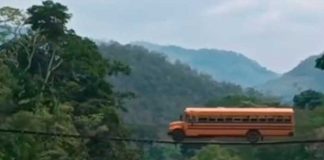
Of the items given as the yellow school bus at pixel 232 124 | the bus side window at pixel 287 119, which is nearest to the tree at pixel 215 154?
the bus side window at pixel 287 119

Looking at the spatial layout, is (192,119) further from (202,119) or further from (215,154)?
(215,154)

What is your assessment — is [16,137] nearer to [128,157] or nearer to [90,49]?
[128,157]

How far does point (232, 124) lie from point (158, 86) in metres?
113

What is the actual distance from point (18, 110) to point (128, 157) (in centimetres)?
591

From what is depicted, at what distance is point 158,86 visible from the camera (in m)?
128

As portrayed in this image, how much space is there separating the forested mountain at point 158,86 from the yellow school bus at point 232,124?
8756 cm

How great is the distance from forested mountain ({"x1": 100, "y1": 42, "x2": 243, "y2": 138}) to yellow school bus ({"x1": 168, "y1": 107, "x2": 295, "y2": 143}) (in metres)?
87.6

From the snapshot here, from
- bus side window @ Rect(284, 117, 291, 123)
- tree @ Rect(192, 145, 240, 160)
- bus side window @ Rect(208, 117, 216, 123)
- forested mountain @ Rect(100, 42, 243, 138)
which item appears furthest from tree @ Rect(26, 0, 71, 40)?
forested mountain @ Rect(100, 42, 243, 138)

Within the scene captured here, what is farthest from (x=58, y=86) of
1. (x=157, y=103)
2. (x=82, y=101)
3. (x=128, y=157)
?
(x=157, y=103)

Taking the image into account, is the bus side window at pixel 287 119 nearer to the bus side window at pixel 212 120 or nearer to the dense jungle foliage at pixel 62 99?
the bus side window at pixel 212 120

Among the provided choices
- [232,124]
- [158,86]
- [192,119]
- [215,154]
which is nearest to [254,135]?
[232,124]

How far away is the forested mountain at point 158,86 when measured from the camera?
114000 millimetres

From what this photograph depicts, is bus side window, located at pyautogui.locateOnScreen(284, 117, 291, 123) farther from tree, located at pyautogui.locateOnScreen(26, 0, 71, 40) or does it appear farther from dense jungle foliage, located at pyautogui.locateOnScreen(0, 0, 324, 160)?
tree, located at pyautogui.locateOnScreen(26, 0, 71, 40)

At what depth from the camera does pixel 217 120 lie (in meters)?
15.3
